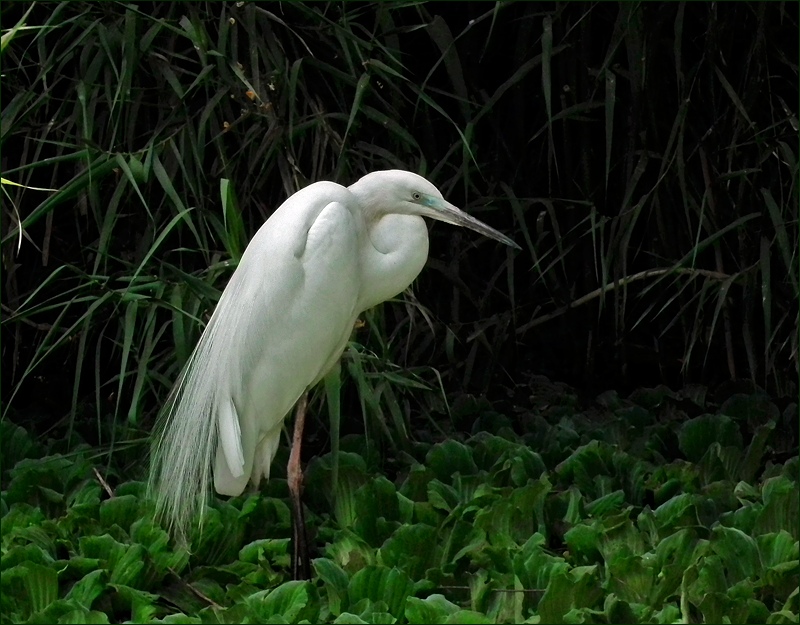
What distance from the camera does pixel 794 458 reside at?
212 centimetres

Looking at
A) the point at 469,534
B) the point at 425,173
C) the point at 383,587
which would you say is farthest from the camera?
the point at 425,173

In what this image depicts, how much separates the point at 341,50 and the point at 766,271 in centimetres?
88

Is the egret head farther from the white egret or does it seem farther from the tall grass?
the tall grass

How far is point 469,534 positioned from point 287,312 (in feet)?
1.40

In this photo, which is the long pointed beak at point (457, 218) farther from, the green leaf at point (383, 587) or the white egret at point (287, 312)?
the green leaf at point (383, 587)

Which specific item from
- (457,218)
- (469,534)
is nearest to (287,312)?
(457,218)

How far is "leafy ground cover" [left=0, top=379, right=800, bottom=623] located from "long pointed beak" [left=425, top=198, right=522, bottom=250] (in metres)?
0.41

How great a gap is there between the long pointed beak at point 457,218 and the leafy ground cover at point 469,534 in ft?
1.33

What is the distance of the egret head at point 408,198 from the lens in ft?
5.85

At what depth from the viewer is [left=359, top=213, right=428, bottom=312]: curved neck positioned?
1.81 meters

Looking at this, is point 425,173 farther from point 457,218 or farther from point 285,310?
point 285,310

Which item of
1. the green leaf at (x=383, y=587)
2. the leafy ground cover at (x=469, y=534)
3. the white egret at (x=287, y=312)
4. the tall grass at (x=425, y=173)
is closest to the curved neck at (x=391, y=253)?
the white egret at (x=287, y=312)

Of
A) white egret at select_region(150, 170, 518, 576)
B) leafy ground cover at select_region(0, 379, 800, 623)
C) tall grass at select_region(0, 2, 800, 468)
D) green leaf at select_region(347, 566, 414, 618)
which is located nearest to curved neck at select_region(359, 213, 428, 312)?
white egret at select_region(150, 170, 518, 576)

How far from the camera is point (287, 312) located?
1770mm
